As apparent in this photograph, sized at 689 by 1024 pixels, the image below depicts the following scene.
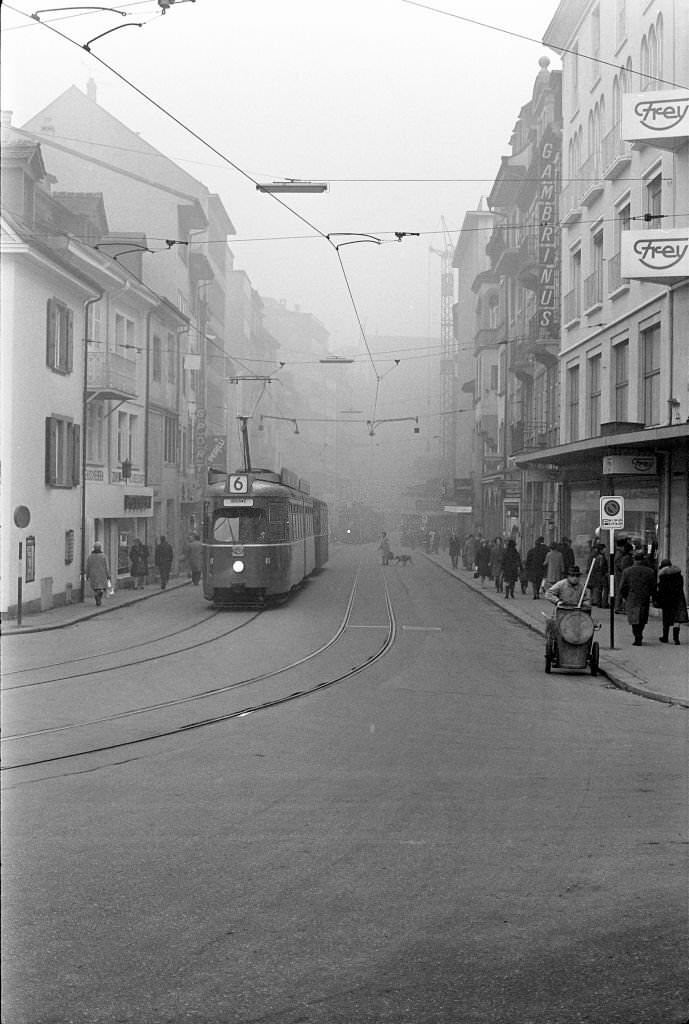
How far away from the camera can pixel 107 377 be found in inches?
1212

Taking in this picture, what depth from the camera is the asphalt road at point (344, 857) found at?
15.8 ft

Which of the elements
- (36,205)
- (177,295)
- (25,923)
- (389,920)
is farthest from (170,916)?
(177,295)

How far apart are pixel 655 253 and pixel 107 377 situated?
1558 cm

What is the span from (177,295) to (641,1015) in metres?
42.9

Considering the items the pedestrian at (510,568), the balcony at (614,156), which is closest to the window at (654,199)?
the balcony at (614,156)

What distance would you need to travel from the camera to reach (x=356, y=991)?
4809 mm

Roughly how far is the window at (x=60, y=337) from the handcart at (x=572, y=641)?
29.7 feet

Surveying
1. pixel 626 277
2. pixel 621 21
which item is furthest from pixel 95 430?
pixel 621 21

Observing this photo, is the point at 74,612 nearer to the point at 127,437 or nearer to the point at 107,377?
the point at 107,377

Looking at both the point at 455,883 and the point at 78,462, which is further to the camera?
the point at 78,462

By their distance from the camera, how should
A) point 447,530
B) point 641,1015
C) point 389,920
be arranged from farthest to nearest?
point 447,530 < point 389,920 < point 641,1015

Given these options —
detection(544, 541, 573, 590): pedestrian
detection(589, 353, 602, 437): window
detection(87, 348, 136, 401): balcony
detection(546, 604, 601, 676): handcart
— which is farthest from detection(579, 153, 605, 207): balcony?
detection(546, 604, 601, 676): handcart

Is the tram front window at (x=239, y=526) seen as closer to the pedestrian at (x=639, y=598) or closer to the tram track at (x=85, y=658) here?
the tram track at (x=85, y=658)

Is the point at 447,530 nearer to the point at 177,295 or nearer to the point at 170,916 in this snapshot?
the point at 177,295
